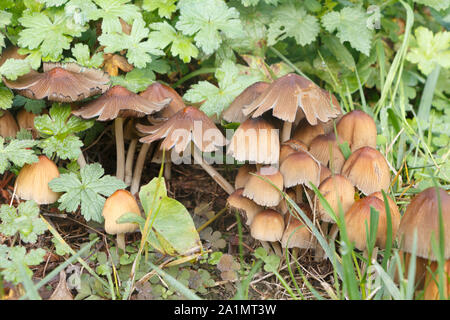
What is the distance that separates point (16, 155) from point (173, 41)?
2.69ft

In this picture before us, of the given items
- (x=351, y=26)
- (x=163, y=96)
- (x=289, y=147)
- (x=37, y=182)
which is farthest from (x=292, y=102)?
(x=37, y=182)

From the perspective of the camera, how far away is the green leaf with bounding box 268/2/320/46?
2.35 metres

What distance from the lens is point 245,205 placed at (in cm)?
179

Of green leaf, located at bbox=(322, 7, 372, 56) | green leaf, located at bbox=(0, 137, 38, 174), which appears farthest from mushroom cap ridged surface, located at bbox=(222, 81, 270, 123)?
green leaf, located at bbox=(0, 137, 38, 174)

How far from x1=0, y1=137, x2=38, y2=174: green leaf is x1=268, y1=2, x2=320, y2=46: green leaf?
1259 millimetres

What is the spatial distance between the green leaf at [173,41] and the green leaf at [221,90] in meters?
0.14

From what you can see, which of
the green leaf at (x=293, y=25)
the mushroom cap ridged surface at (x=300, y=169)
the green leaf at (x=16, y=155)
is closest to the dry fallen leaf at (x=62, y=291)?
the green leaf at (x=16, y=155)

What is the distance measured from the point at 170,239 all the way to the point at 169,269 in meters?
0.12

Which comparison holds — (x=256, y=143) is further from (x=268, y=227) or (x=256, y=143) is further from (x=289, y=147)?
(x=268, y=227)

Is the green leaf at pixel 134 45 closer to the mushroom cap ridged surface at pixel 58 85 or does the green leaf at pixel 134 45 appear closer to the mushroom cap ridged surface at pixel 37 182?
the mushroom cap ridged surface at pixel 58 85

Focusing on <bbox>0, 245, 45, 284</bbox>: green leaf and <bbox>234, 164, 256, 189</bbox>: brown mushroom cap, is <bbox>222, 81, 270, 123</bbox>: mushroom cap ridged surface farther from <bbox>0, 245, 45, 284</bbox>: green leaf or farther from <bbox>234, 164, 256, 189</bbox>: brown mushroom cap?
<bbox>0, 245, 45, 284</bbox>: green leaf

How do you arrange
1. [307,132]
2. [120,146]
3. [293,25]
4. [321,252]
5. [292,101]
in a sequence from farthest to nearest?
1. [293,25]
2. [120,146]
3. [307,132]
4. [321,252]
5. [292,101]

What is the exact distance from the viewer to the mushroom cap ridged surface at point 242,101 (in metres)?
1.91

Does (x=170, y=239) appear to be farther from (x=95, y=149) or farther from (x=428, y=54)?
(x=428, y=54)
